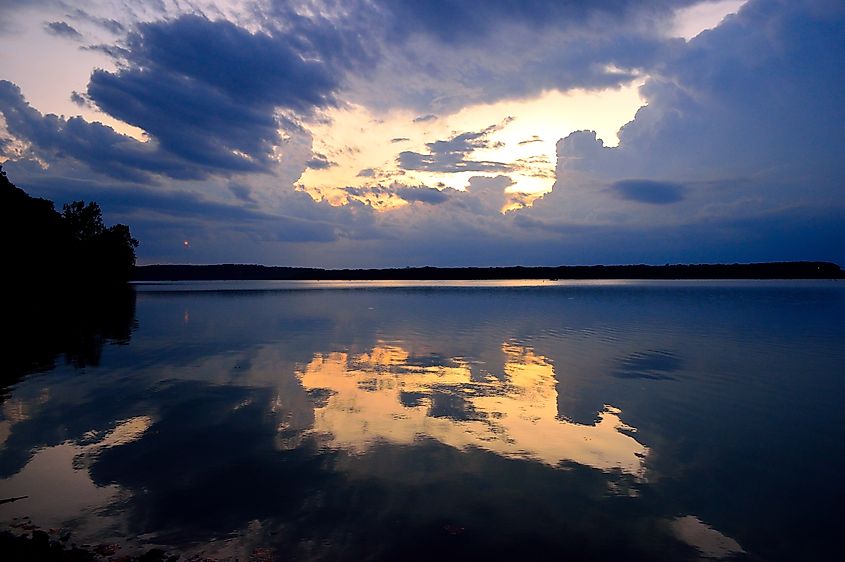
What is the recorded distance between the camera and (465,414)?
19.4m

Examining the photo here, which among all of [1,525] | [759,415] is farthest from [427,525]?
[759,415]

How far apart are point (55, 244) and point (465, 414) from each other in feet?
304

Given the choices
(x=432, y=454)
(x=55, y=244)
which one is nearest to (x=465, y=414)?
(x=432, y=454)

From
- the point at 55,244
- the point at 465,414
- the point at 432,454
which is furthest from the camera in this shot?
the point at 55,244

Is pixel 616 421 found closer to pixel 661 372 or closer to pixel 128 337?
pixel 661 372

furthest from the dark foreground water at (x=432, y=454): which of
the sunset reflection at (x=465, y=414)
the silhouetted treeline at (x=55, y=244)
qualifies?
the silhouetted treeline at (x=55, y=244)

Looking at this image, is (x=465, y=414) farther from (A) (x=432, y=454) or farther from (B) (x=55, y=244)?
(B) (x=55, y=244)

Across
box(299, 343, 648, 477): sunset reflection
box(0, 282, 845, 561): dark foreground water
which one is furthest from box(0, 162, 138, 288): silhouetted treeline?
box(299, 343, 648, 477): sunset reflection

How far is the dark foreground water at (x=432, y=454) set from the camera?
1043 cm

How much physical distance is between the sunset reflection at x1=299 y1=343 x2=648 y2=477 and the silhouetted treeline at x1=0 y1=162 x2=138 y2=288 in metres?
65.3

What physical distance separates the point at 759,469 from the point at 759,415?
6.39 metres

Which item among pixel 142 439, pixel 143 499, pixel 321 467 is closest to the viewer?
pixel 143 499

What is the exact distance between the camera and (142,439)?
16344 millimetres

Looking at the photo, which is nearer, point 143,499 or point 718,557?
point 718,557
